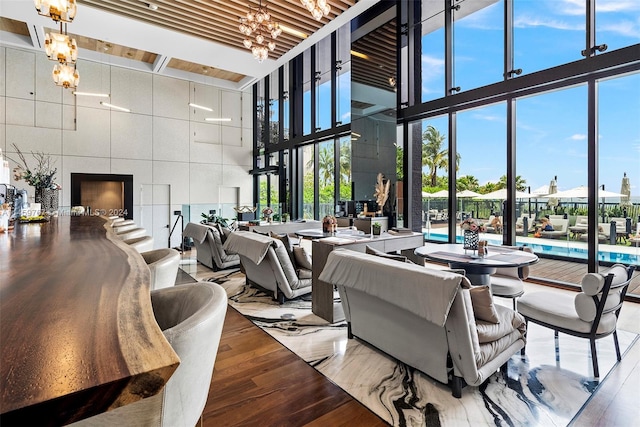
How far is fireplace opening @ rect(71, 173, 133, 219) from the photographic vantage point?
325 inches

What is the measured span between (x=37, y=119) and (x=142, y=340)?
1006 cm

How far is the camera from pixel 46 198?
3.59m

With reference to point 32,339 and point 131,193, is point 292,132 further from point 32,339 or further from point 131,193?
point 32,339

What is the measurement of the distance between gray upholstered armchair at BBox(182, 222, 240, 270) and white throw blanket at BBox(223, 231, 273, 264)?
141 centimetres

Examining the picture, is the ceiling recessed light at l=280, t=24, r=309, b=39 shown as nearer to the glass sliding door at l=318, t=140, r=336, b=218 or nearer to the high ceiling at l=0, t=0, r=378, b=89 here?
the high ceiling at l=0, t=0, r=378, b=89

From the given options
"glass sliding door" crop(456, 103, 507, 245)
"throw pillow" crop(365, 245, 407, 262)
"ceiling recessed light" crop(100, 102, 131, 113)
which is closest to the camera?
"throw pillow" crop(365, 245, 407, 262)

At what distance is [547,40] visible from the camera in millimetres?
4590

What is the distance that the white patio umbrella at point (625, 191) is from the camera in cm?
411

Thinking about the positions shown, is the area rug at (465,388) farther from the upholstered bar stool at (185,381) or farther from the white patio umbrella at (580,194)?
the white patio umbrella at (580,194)

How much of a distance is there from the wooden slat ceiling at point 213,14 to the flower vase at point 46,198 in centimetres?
377

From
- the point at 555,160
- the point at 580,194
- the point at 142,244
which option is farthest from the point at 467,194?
the point at 142,244

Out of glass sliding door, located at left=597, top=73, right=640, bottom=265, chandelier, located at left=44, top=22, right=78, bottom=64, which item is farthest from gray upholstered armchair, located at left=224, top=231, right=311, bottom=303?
glass sliding door, located at left=597, top=73, right=640, bottom=265

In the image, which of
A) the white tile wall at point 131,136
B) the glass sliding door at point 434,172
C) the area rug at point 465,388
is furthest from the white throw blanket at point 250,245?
the white tile wall at point 131,136

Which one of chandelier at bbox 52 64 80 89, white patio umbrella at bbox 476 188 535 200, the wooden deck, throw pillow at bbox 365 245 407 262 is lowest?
the wooden deck
